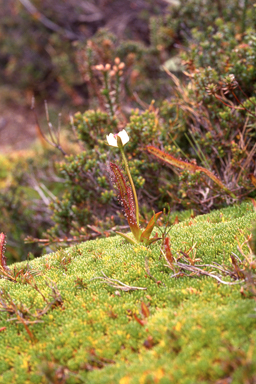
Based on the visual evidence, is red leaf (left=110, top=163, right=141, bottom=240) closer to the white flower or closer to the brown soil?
the white flower

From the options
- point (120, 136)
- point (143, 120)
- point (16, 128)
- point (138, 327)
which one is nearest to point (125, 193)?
point (120, 136)

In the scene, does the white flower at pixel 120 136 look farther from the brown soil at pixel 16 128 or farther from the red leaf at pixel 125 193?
the brown soil at pixel 16 128

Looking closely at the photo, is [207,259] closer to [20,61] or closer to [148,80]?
[148,80]

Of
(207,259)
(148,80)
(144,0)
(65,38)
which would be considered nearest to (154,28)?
(148,80)

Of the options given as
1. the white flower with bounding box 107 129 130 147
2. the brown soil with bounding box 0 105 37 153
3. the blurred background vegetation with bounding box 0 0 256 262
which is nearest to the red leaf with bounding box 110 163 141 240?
the white flower with bounding box 107 129 130 147

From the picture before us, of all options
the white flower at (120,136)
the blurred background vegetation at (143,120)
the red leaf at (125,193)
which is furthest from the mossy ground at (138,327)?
the white flower at (120,136)

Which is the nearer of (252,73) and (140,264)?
(140,264)
